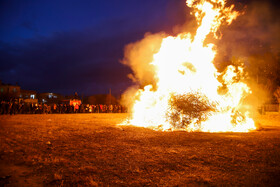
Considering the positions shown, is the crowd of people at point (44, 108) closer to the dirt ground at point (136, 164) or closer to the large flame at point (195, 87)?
the large flame at point (195, 87)

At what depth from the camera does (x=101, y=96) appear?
60812 mm

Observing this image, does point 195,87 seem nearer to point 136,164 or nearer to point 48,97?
point 136,164

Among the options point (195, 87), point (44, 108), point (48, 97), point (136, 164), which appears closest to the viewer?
point (136, 164)

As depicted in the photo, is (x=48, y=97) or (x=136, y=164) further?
(x=48, y=97)

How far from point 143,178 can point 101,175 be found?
1.06 m

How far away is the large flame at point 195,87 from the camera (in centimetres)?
1345

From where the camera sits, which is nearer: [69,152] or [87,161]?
[87,161]

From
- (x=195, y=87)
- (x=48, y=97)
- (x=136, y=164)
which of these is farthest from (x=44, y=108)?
(x=48, y=97)

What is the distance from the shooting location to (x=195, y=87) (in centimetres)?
1501

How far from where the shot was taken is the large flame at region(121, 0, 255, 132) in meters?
13.4

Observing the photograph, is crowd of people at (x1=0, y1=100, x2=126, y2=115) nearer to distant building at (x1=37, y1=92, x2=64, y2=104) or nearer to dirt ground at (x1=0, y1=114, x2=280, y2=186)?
dirt ground at (x1=0, y1=114, x2=280, y2=186)

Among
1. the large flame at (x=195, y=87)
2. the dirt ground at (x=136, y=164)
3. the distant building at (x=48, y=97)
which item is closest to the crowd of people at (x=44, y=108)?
the large flame at (x=195, y=87)

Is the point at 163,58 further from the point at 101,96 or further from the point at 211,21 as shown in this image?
the point at 101,96

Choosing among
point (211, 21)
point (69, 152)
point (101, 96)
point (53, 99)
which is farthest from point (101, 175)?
point (53, 99)
